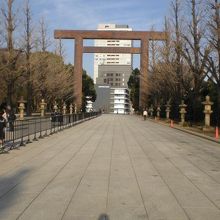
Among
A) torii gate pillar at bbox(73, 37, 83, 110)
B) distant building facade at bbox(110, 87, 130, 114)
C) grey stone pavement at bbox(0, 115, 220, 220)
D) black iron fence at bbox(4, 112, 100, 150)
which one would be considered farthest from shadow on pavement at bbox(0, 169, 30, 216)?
distant building facade at bbox(110, 87, 130, 114)

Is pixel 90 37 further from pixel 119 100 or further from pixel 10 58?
pixel 119 100

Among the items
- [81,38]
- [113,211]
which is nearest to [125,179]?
[113,211]

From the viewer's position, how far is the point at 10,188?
34.3ft

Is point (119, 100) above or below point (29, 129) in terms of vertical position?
above

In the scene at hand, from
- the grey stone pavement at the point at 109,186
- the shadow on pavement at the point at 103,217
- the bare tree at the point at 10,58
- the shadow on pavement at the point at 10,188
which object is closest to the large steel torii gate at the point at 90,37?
the bare tree at the point at 10,58

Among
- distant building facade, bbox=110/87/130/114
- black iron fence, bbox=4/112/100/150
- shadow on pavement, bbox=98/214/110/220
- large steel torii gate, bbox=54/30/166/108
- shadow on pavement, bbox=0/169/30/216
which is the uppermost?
large steel torii gate, bbox=54/30/166/108

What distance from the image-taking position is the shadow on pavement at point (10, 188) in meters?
8.86

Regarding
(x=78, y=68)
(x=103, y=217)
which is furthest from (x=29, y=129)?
(x=78, y=68)

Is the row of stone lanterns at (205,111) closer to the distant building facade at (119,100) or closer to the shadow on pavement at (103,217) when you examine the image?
the shadow on pavement at (103,217)

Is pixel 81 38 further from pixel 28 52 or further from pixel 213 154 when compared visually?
pixel 213 154

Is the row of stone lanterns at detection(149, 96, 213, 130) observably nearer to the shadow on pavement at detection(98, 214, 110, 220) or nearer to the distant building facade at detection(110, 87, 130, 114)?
the shadow on pavement at detection(98, 214, 110, 220)

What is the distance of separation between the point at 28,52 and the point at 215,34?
92.7ft

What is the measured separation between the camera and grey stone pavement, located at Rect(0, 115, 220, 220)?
324 inches

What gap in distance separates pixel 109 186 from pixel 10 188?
2017mm
